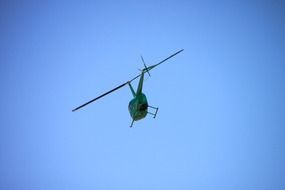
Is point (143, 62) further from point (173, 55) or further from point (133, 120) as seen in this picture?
point (133, 120)

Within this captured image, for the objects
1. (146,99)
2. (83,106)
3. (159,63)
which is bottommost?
(83,106)

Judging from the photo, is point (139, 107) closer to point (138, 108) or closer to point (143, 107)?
point (138, 108)

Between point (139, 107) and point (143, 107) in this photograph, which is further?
point (143, 107)

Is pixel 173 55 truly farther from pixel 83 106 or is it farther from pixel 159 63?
pixel 83 106

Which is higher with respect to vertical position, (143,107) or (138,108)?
(143,107)

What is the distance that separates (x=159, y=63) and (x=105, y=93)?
5368mm

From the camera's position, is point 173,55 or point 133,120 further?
point 133,120

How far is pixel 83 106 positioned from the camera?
2816 centimetres

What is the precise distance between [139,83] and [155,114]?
326 centimetres

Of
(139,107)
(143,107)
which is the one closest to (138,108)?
(139,107)

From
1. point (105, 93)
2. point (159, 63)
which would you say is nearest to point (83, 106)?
point (105, 93)

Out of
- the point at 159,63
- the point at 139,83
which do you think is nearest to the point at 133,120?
the point at 139,83

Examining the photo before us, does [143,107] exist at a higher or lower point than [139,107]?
higher

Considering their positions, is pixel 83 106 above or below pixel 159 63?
below
